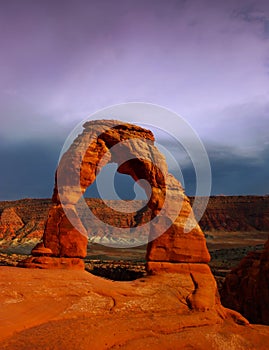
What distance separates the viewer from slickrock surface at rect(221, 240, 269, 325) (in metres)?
17.8

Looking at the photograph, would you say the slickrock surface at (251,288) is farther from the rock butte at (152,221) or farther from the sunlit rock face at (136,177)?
the sunlit rock face at (136,177)

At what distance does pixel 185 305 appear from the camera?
37.0 ft

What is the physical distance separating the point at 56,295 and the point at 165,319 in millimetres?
3222

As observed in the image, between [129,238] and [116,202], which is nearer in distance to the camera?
[129,238]

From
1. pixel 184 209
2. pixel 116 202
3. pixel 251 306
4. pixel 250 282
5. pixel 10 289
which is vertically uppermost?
pixel 116 202

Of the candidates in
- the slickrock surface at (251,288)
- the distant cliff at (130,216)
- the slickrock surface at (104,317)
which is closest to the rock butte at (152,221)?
the slickrock surface at (104,317)

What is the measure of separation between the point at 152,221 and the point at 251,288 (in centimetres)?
856

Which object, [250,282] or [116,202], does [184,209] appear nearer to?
[250,282]

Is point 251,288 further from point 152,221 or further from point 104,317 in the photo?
point 104,317

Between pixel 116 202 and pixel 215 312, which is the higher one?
pixel 116 202

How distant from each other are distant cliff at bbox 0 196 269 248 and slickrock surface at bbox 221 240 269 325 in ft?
212

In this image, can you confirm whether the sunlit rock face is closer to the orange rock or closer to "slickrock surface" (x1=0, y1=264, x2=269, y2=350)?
the orange rock

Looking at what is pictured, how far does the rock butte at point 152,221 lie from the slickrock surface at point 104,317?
92 cm

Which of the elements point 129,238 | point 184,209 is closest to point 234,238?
point 129,238
